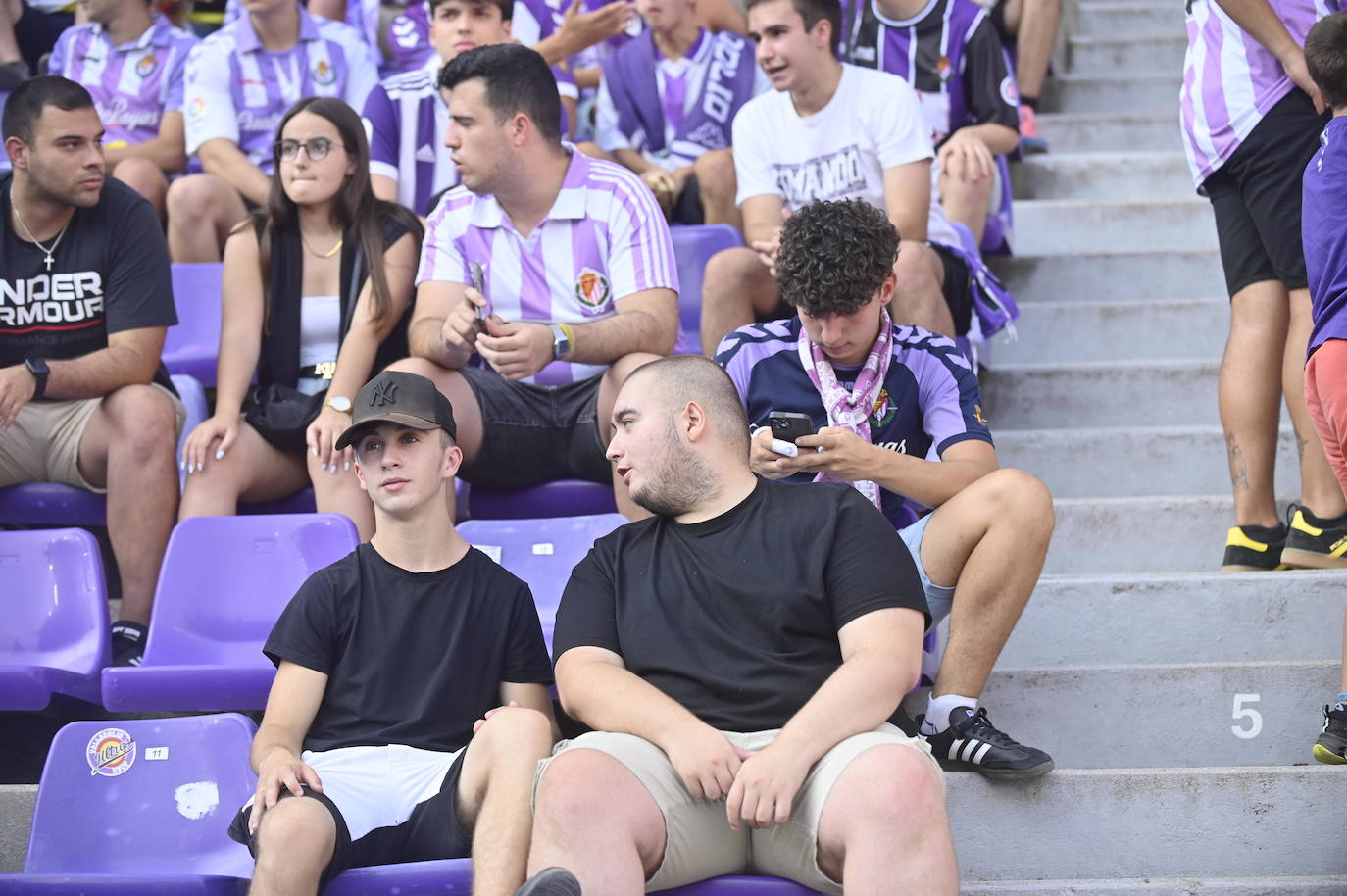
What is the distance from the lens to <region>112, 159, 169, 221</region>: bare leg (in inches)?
190

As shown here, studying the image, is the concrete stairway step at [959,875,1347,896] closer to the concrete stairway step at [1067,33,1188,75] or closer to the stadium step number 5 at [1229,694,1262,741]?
the stadium step number 5 at [1229,694,1262,741]

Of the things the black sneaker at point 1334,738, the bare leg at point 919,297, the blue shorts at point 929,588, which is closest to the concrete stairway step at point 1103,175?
the bare leg at point 919,297

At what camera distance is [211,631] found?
3.22 meters

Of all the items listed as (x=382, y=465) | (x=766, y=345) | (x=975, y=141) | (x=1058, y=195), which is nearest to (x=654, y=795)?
(x=382, y=465)

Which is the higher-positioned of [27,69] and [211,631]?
[27,69]

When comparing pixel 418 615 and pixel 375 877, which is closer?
pixel 375 877

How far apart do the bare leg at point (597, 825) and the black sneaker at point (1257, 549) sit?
171 cm

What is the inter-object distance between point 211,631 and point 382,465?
0.73m

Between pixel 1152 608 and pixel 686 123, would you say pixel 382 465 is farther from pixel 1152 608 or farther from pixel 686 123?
pixel 686 123

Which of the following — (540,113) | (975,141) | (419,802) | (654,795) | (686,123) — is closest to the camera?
(654,795)

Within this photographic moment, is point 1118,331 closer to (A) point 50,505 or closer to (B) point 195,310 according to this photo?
(B) point 195,310

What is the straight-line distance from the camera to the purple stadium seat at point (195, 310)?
4.53 meters

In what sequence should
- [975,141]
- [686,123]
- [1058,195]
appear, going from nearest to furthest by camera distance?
1. [975,141]
2. [686,123]
3. [1058,195]

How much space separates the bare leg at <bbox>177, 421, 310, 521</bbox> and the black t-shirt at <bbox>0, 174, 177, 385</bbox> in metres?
0.42
